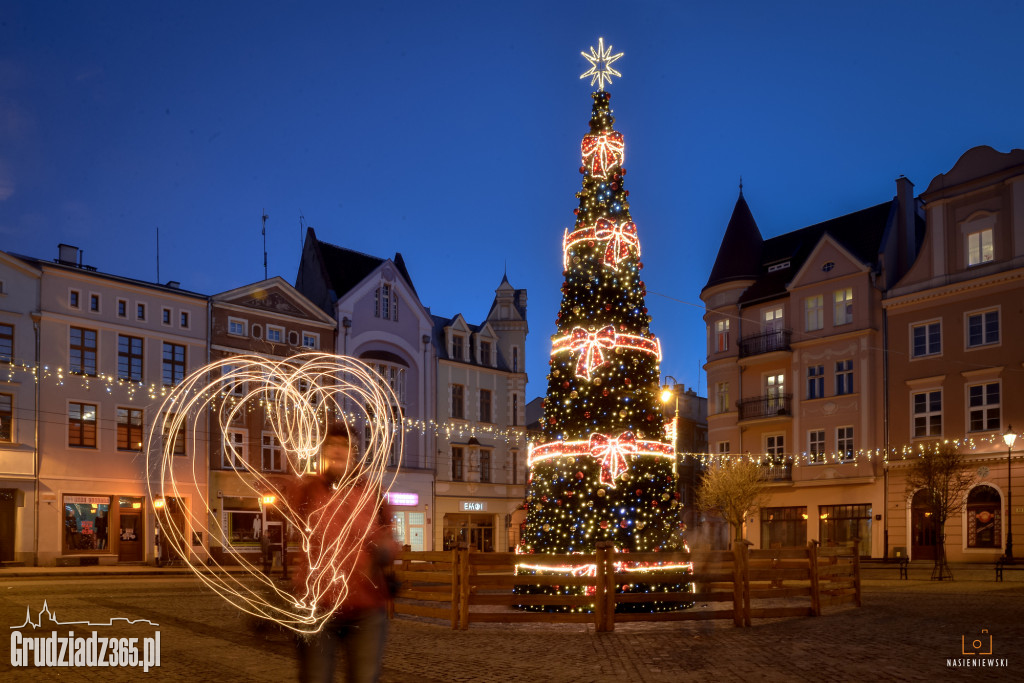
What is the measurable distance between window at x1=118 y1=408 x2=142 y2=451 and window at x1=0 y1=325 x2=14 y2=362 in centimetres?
484

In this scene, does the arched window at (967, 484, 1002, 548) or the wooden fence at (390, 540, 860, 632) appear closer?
the wooden fence at (390, 540, 860, 632)

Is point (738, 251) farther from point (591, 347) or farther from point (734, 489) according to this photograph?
point (591, 347)

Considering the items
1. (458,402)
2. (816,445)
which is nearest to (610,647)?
(816,445)

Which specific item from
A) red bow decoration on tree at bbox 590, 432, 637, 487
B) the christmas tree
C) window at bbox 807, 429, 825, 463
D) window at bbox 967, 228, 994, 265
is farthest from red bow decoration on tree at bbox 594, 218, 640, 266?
window at bbox 807, 429, 825, 463

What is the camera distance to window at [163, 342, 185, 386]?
41.4 m

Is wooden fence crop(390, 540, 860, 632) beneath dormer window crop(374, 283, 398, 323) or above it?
beneath

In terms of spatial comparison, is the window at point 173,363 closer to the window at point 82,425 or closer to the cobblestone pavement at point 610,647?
the window at point 82,425

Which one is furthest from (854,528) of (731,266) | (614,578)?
(614,578)

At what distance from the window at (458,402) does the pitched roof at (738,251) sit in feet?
49.5

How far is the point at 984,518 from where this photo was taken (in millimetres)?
34812

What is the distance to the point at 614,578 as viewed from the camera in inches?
583

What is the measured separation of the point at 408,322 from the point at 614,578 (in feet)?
123

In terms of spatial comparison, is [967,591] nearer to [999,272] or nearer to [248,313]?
[999,272]

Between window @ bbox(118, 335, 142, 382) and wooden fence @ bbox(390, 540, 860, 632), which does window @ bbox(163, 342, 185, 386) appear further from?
wooden fence @ bbox(390, 540, 860, 632)
